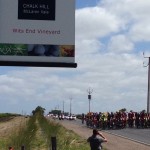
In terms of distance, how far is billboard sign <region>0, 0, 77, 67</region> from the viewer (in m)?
11.5

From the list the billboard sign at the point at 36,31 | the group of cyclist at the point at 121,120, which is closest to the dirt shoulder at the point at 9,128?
the group of cyclist at the point at 121,120

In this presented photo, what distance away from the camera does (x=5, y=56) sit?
1160cm

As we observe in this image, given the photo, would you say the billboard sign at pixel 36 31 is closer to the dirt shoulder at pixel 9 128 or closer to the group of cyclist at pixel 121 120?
the dirt shoulder at pixel 9 128

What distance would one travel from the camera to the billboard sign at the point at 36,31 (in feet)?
37.7

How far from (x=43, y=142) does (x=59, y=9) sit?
53.1 ft

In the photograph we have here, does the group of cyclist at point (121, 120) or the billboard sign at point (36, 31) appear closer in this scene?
the billboard sign at point (36, 31)

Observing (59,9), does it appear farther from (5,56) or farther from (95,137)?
(95,137)

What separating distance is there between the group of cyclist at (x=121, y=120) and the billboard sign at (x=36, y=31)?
104ft

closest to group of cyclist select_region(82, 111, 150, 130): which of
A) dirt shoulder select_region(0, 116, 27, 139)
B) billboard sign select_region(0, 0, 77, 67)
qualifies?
dirt shoulder select_region(0, 116, 27, 139)

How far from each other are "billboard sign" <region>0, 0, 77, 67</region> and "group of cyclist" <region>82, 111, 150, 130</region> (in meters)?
31.7

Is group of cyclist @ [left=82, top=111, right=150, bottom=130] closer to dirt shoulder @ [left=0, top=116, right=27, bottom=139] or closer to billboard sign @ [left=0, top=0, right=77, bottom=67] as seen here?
dirt shoulder @ [left=0, top=116, right=27, bottom=139]

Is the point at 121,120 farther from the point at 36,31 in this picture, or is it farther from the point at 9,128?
the point at 36,31

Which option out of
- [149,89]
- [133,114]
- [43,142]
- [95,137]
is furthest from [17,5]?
[149,89]

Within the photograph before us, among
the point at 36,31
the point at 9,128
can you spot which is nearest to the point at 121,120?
the point at 9,128
